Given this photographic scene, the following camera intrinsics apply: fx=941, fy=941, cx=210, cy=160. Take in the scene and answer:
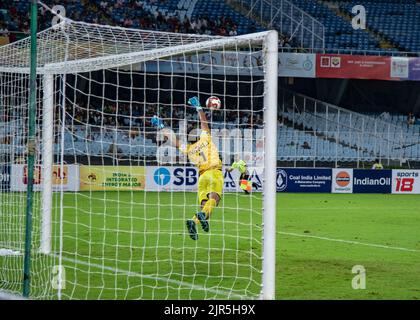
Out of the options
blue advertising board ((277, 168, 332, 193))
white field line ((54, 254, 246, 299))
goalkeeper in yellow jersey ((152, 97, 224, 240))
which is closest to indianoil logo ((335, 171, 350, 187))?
blue advertising board ((277, 168, 332, 193))

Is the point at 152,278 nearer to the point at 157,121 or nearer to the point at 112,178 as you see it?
the point at 157,121

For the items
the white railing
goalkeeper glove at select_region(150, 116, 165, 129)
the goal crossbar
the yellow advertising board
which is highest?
the white railing

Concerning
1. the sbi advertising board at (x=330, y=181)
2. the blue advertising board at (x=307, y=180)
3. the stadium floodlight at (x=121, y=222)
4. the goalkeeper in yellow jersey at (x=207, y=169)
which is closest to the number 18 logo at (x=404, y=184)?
the sbi advertising board at (x=330, y=181)

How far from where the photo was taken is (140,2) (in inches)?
1614

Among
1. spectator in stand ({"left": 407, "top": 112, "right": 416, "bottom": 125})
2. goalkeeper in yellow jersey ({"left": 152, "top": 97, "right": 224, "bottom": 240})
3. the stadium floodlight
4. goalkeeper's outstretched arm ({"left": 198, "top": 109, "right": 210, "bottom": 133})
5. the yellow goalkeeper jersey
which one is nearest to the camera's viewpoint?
the stadium floodlight

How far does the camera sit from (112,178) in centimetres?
3073

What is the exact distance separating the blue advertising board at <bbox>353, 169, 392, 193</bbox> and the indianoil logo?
0.29 metres

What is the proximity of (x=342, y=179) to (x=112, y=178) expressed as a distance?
336 inches

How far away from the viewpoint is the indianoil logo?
33781 millimetres

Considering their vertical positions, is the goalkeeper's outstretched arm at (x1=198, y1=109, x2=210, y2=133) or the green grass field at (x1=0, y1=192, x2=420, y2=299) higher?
the goalkeeper's outstretched arm at (x1=198, y1=109, x2=210, y2=133)

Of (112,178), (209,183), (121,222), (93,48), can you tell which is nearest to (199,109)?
(209,183)

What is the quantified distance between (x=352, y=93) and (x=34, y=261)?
Result: 33.7 meters

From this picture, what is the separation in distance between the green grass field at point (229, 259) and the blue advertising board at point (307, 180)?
34.1ft

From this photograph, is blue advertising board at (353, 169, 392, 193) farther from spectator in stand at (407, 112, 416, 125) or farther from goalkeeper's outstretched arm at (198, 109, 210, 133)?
goalkeeper's outstretched arm at (198, 109, 210, 133)
